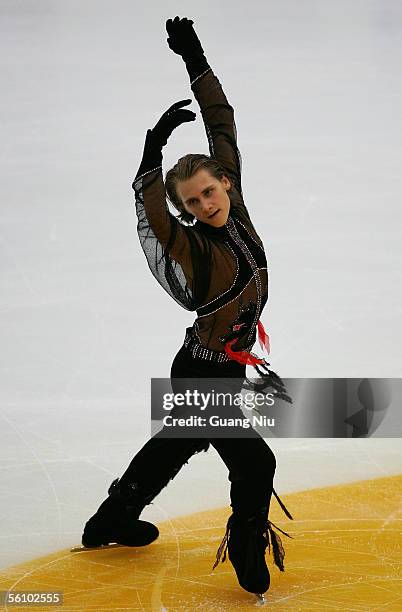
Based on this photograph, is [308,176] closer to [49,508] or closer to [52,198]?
[52,198]

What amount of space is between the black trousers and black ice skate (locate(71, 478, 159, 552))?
0.39 feet

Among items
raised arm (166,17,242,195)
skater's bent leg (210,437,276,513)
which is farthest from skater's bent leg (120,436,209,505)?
raised arm (166,17,242,195)

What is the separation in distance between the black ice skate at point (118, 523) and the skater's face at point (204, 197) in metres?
0.85

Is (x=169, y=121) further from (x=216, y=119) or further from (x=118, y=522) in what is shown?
(x=118, y=522)

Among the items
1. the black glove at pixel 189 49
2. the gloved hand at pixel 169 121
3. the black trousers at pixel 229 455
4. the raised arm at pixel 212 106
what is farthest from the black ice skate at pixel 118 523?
the black glove at pixel 189 49

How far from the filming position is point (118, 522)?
3328 millimetres

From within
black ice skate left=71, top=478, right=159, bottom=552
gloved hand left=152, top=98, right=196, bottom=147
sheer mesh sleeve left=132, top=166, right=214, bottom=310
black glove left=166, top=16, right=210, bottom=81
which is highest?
black glove left=166, top=16, right=210, bottom=81

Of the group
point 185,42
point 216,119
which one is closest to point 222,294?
point 216,119

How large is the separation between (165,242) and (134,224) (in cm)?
301

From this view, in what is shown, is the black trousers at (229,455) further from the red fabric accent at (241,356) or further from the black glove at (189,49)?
the black glove at (189,49)

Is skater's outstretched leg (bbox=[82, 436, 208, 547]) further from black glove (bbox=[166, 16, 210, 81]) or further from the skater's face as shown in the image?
black glove (bbox=[166, 16, 210, 81])

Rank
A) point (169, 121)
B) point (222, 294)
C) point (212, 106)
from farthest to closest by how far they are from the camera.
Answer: point (212, 106), point (222, 294), point (169, 121)

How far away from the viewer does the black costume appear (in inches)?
114

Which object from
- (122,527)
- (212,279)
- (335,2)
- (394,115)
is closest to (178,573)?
(122,527)
